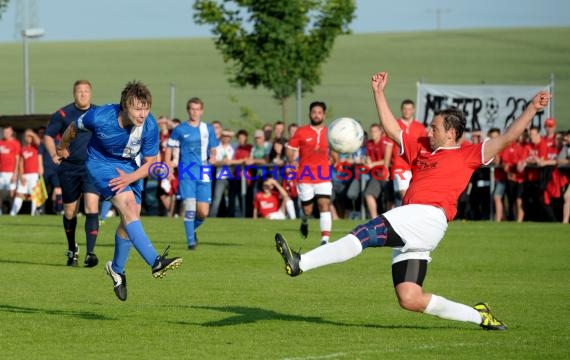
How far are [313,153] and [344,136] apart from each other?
1.65m

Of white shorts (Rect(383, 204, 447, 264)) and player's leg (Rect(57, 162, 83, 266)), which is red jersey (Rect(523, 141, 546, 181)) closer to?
player's leg (Rect(57, 162, 83, 266))

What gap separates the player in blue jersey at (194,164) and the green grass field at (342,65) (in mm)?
31627

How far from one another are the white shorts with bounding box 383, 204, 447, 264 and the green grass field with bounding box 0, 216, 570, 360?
75cm

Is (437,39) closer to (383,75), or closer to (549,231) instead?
(549,231)

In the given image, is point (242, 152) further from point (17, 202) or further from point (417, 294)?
point (417, 294)

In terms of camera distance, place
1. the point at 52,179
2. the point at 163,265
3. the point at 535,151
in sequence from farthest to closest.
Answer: the point at 535,151, the point at 52,179, the point at 163,265

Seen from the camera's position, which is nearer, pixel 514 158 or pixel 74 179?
pixel 74 179

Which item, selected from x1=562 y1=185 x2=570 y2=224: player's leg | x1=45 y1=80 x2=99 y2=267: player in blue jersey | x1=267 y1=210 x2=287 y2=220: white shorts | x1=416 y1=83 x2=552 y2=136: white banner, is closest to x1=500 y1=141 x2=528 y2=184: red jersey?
x1=562 y1=185 x2=570 y2=224: player's leg

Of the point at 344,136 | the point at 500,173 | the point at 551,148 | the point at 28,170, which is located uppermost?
the point at 344,136

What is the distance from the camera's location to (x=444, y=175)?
9.60 m

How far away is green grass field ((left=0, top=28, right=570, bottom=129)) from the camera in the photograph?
58.6 meters

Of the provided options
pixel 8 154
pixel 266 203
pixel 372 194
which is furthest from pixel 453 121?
pixel 8 154

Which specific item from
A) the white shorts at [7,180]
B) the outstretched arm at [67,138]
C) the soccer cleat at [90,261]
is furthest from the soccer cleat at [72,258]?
the white shorts at [7,180]

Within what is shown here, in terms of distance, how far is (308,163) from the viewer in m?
19.8
